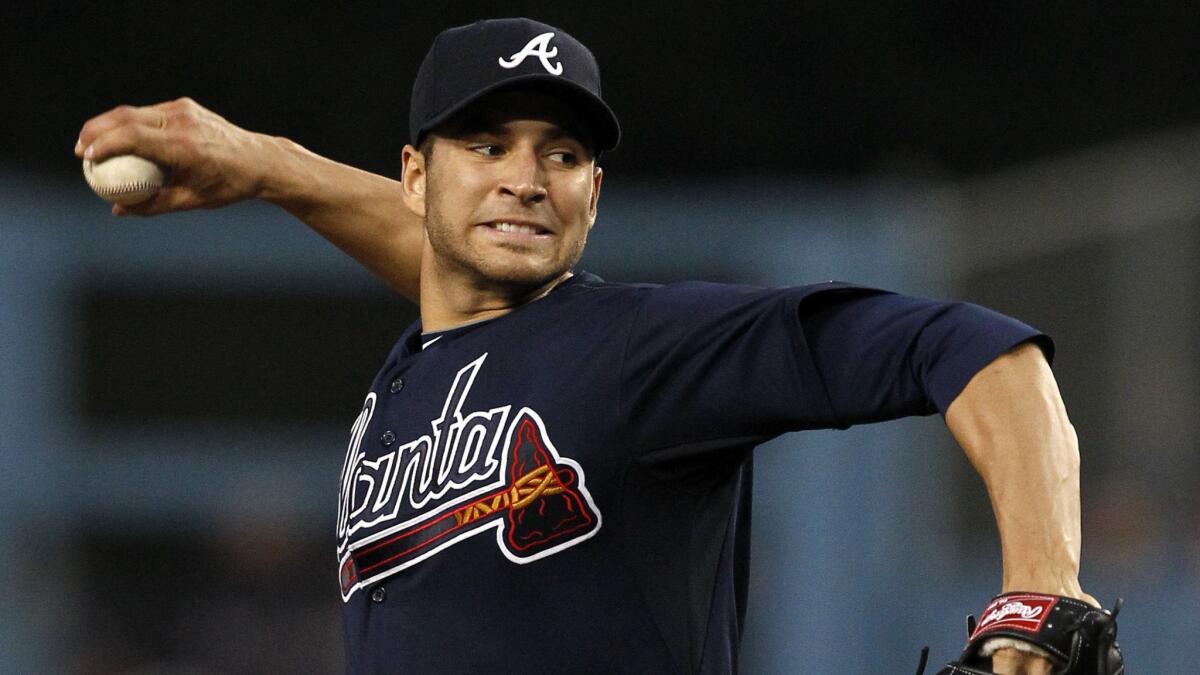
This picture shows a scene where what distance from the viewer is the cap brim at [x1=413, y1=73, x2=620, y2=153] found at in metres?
2.29

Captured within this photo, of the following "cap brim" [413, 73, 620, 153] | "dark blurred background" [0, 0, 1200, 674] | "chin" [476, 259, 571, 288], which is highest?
"cap brim" [413, 73, 620, 153]

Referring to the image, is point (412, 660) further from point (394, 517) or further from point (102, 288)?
point (102, 288)

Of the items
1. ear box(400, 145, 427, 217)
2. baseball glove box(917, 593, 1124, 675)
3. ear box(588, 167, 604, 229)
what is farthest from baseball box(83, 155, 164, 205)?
baseball glove box(917, 593, 1124, 675)

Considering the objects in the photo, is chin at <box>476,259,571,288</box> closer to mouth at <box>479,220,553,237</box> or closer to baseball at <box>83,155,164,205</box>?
mouth at <box>479,220,553,237</box>

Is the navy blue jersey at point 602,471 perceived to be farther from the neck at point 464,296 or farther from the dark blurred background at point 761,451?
the dark blurred background at point 761,451

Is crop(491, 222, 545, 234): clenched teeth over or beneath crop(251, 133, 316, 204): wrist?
beneath

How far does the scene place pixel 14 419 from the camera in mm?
5965

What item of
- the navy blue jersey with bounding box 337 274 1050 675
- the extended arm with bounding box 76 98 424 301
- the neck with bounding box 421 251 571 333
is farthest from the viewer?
the extended arm with bounding box 76 98 424 301

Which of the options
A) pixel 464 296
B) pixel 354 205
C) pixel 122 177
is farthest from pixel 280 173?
pixel 464 296

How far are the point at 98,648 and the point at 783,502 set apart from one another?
8.29ft

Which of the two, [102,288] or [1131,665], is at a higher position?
[102,288]

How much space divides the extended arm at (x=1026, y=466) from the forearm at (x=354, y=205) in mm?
1451

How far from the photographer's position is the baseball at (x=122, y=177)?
2.59 metres

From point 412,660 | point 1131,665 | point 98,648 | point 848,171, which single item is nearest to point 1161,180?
point 1131,665
